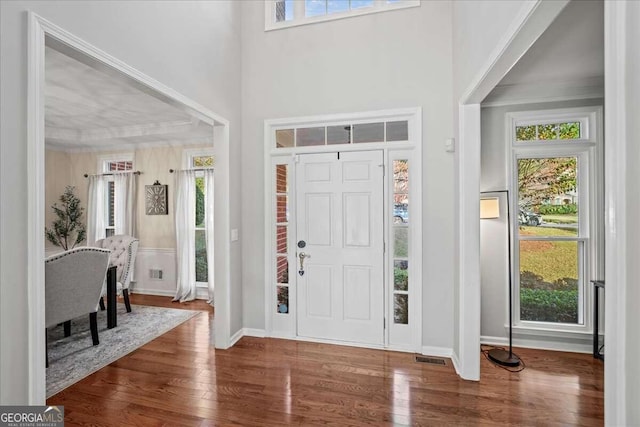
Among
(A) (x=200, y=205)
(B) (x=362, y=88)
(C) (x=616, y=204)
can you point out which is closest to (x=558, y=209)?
(B) (x=362, y=88)

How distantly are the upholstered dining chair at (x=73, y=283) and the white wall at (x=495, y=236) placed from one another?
4.04 meters

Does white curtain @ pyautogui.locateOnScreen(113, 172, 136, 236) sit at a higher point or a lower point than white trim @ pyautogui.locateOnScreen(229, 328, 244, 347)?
higher

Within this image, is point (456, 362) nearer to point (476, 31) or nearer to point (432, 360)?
point (432, 360)

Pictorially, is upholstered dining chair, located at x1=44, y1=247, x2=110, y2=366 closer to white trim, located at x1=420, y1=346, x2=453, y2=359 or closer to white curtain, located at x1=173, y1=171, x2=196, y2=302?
white curtain, located at x1=173, y1=171, x2=196, y2=302

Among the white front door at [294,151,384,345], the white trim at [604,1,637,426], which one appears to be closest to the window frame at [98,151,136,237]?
the white front door at [294,151,384,345]

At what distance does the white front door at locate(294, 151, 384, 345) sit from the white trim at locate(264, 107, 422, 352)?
0.09 meters

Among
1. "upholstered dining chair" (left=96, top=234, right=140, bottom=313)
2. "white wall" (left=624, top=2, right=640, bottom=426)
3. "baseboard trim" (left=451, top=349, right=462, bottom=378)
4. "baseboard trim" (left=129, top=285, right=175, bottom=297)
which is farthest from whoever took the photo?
"baseboard trim" (left=129, top=285, right=175, bottom=297)

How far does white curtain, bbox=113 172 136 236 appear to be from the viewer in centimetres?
510

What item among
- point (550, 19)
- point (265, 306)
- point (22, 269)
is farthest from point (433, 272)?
point (22, 269)

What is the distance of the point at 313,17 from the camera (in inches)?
127

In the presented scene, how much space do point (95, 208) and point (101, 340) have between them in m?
3.02

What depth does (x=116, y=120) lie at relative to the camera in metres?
4.23

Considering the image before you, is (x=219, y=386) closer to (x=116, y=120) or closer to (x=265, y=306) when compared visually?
(x=265, y=306)

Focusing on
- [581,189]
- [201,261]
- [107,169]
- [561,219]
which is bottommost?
[201,261]
